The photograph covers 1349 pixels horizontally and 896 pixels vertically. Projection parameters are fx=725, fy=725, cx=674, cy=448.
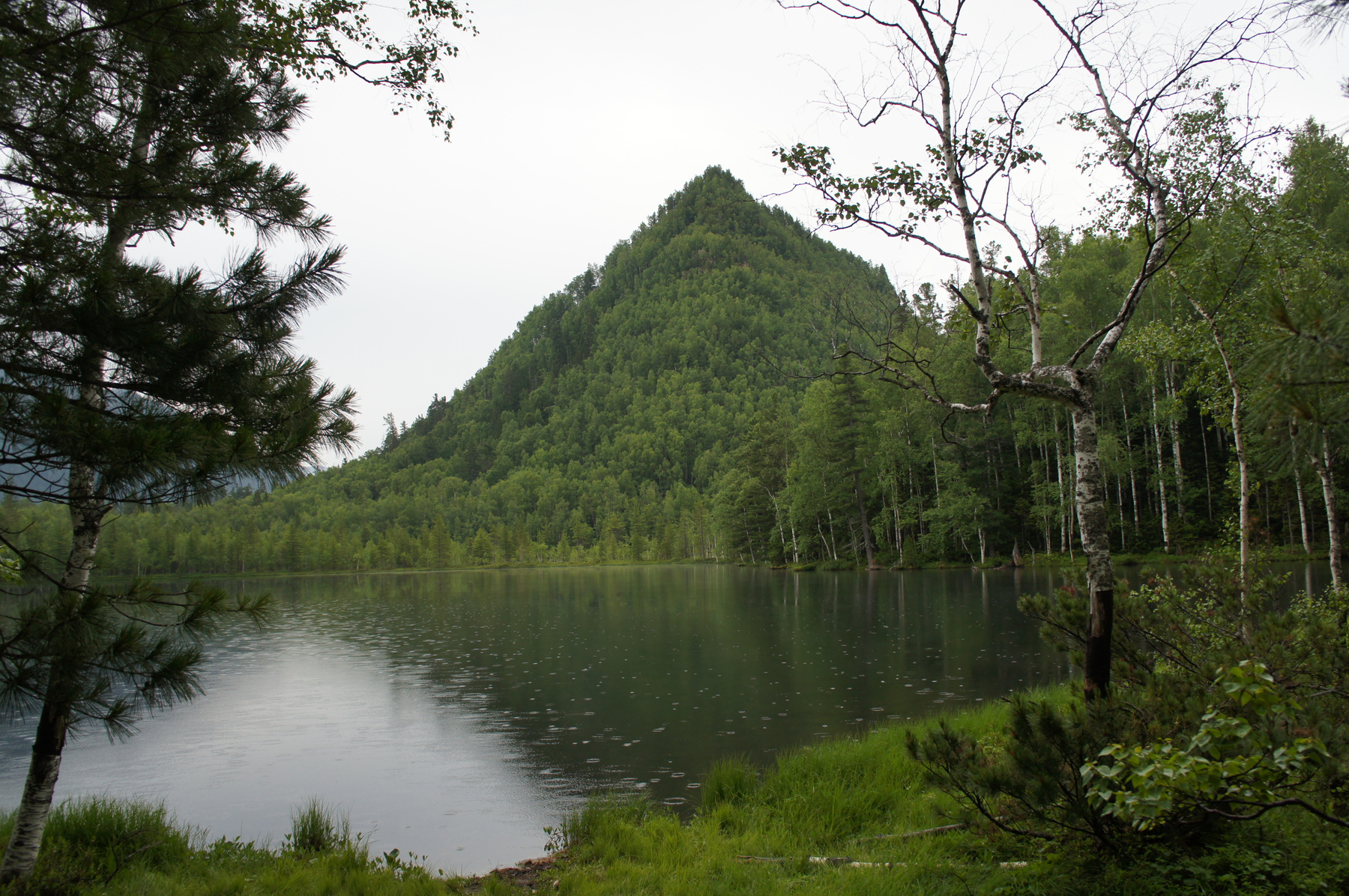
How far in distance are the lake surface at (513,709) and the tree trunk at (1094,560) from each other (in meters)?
5.28

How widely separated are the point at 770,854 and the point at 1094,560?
3.72 meters

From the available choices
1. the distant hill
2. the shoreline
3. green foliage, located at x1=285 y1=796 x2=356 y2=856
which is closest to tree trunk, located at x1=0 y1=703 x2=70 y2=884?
A: the shoreline

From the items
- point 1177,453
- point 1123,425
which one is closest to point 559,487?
point 1123,425

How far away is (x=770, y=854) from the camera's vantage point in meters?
6.41

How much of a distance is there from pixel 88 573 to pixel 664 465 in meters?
145

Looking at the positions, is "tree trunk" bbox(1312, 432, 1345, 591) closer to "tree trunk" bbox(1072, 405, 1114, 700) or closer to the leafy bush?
the leafy bush

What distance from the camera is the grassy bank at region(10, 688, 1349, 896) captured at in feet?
13.5

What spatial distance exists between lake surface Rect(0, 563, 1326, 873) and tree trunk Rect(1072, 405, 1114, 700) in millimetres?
5284

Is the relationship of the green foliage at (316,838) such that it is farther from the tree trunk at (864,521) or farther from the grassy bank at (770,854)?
the tree trunk at (864,521)

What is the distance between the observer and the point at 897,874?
5164mm

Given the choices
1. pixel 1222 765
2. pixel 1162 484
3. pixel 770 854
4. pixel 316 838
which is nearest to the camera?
pixel 1222 765

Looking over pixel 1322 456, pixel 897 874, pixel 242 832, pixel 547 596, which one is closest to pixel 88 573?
pixel 242 832

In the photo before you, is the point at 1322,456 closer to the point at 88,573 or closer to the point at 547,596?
the point at 88,573

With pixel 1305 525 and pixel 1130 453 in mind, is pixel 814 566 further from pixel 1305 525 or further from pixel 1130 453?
pixel 1305 525
